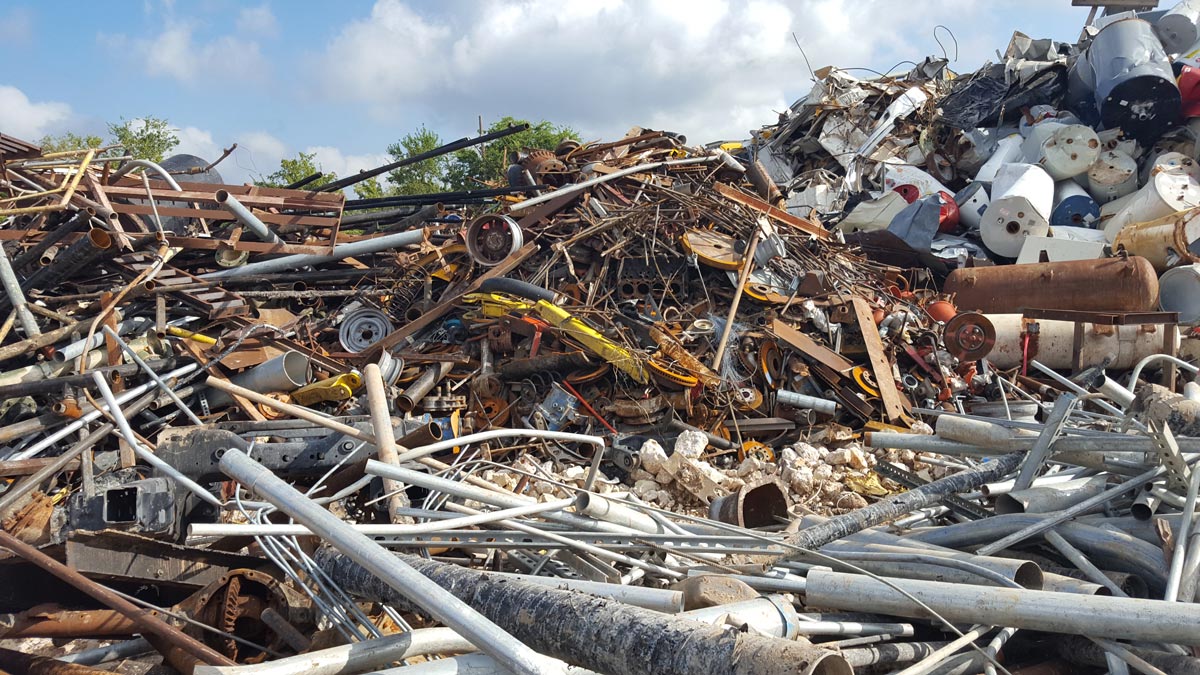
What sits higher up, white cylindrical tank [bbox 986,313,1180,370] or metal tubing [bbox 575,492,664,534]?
white cylindrical tank [bbox 986,313,1180,370]

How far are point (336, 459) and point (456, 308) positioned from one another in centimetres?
390

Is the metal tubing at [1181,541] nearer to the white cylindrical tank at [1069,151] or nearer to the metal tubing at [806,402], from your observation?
the metal tubing at [806,402]

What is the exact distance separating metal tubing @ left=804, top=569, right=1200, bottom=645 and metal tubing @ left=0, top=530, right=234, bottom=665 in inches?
74.3

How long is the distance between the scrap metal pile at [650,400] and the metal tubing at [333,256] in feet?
0.13

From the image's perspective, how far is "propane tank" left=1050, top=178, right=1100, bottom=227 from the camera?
11.2 meters

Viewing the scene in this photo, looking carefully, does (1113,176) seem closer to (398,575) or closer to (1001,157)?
(1001,157)

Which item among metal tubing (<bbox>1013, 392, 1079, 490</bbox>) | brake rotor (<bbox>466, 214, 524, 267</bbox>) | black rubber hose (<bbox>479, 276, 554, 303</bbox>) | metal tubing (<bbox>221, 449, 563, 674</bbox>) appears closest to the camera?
metal tubing (<bbox>221, 449, 563, 674</bbox>)

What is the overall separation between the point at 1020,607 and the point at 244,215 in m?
8.33

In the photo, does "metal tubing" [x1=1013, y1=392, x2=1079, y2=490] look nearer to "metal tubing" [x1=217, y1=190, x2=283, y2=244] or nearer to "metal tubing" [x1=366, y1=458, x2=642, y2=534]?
"metal tubing" [x1=366, y1=458, x2=642, y2=534]

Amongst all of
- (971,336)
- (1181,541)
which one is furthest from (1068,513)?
(971,336)

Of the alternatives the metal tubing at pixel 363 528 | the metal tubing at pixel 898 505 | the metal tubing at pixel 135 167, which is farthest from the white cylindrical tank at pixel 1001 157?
the metal tubing at pixel 363 528

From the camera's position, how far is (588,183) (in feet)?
30.2

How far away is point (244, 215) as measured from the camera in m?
8.74

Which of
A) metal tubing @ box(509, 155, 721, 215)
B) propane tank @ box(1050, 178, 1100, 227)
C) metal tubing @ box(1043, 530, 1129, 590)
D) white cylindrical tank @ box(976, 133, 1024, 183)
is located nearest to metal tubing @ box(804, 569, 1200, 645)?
metal tubing @ box(1043, 530, 1129, 590)
